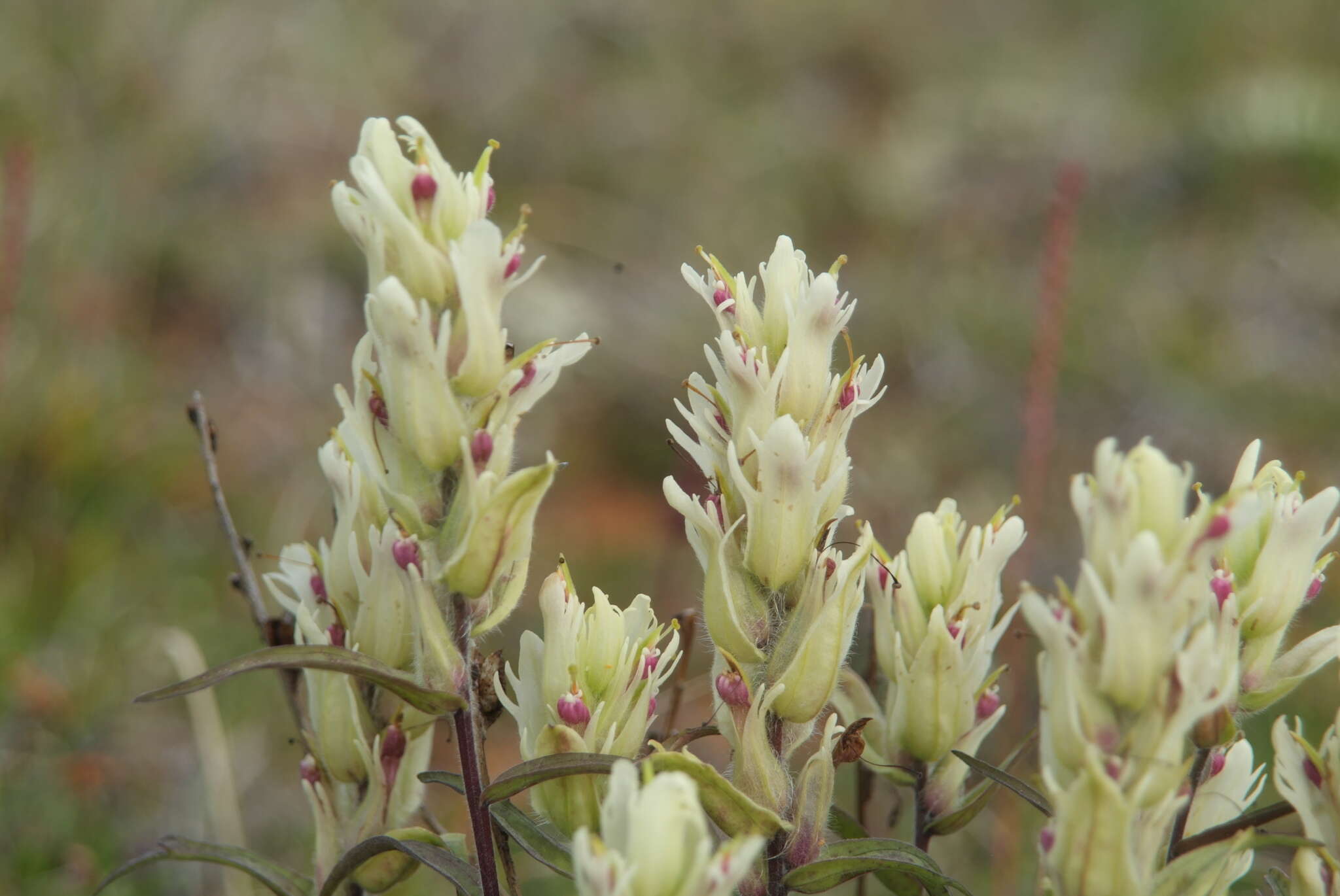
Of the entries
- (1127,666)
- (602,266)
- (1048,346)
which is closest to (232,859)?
(1127,666)

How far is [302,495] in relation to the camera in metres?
4.30

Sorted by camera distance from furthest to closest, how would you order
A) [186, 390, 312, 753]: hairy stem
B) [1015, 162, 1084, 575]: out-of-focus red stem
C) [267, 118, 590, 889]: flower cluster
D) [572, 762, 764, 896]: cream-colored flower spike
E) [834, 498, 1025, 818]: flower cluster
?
[1015, 162, 1084, 575]: out-of-focus red stem → [186, 390, 312, 753]: hairy stem → [834, 498, 1025, 818]: flower cluster → [267, 118, 590, 889]: flower cluster → [572, 762, 764, 896]: cream-colored flower spike

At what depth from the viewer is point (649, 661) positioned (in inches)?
50.8

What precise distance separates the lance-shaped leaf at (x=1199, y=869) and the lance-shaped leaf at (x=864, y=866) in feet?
0.62

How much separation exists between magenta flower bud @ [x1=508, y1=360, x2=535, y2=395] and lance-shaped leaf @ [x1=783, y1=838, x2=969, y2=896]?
21.7 inches

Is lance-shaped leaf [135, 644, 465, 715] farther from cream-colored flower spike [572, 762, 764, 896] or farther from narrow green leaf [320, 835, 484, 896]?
cream-colored flower spike [572, 762, 764, 896]

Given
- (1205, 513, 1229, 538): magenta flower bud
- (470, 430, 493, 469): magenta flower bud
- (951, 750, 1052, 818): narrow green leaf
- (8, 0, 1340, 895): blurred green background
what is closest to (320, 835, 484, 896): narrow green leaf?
(470, 430, 493, 469): magenta flower bud

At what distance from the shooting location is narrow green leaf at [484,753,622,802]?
1102 mm

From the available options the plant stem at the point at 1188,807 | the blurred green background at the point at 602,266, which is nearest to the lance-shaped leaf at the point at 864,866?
the plant stem at the point at 1188,807

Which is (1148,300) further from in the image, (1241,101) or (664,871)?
(664,871)

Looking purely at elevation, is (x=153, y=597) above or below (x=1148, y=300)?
below

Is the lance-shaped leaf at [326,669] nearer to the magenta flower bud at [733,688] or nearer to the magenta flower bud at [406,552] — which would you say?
the magenta flower bud at [406,552]

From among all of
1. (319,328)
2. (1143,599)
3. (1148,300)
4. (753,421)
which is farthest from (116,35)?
(1143,599)

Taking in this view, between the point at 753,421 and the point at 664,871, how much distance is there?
1.48 feet
